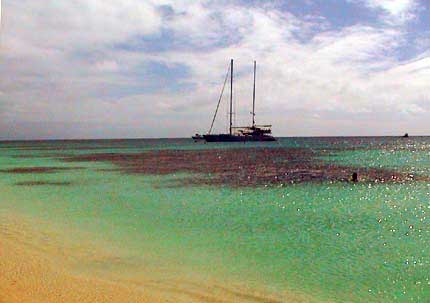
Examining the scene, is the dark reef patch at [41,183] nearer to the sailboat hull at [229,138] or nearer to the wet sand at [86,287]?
the wet sand at [86,287]

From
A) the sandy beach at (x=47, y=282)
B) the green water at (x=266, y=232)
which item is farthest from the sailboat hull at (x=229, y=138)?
the sandy beach at (x=47, y=282)

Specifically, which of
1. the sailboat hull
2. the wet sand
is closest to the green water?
the wet sand

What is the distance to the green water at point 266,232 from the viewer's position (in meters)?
11.3

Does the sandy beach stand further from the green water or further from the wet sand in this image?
the green water

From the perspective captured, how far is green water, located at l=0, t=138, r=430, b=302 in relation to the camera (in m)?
11.3

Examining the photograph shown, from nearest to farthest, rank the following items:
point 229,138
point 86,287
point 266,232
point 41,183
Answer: point 86,287 → point 266,232 → point 41,183 → point 229,138

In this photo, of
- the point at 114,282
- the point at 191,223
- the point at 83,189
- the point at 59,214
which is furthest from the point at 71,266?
the point at 83,189

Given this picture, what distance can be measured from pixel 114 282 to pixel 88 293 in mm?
888

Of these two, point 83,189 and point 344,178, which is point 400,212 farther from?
point 83,189

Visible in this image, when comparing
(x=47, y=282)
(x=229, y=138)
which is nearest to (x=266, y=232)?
(x=47, y=282)

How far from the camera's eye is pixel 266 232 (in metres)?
16.3

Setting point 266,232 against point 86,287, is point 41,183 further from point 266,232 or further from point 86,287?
point 86,287

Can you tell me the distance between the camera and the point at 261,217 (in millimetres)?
19328

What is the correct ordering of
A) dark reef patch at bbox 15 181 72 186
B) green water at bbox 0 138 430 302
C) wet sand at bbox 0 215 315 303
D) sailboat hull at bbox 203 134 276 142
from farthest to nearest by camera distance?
1. sailboat hull at bbox 203 134 276 142
2. dark reef patch at bbox 15 181 72 186
3. green water at bbox 0 138 430 302
4. wet sand at bbox 0 215 315 303
